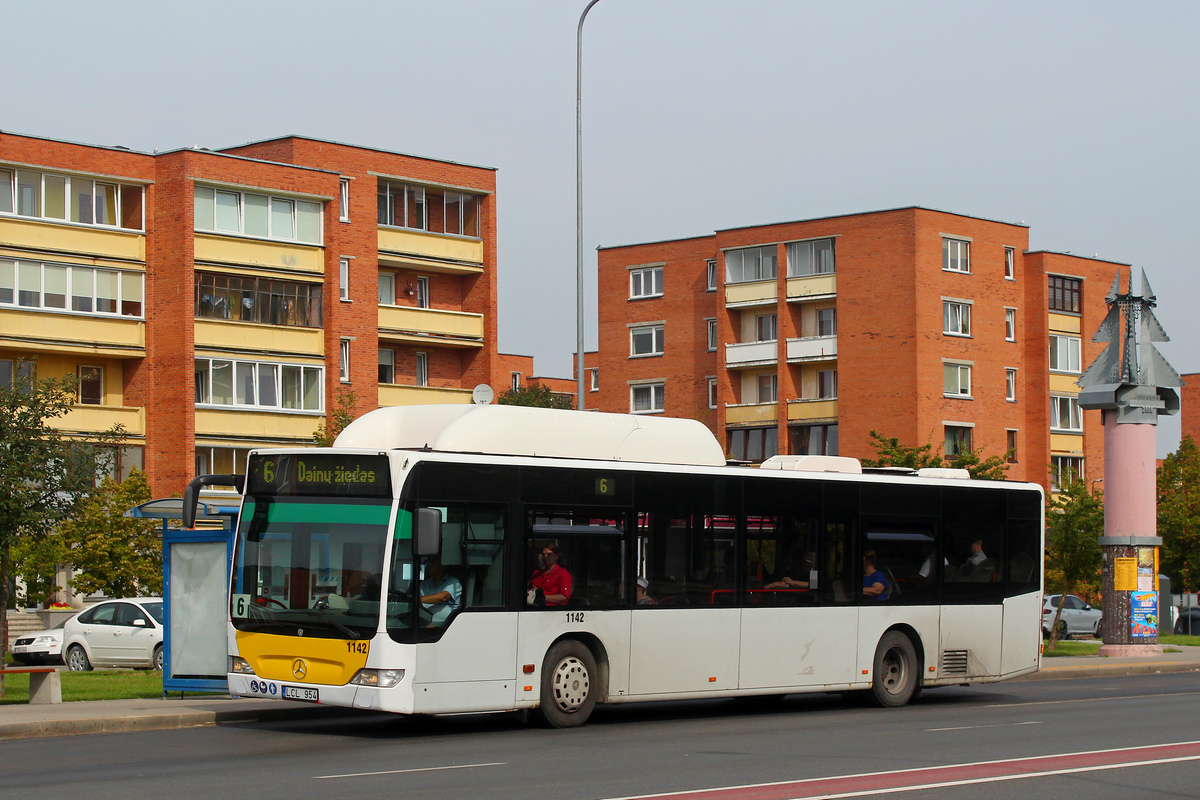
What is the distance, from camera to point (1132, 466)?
112 ft

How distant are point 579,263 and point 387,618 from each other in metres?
13.8

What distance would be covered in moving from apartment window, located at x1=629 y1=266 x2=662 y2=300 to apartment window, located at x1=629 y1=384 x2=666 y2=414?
4.55m

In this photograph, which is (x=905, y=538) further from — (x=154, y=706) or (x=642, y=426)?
(x=154, y=706)

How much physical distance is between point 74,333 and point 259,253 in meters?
6.86

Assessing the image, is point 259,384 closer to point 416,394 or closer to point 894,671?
point 416,394

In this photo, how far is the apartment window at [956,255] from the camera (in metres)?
68.1

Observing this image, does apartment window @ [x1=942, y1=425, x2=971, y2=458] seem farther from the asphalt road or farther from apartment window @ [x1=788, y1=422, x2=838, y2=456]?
the asphalt road

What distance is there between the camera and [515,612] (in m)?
15.6

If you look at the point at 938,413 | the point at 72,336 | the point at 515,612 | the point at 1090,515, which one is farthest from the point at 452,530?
the point at 938,413

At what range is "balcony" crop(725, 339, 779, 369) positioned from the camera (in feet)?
231

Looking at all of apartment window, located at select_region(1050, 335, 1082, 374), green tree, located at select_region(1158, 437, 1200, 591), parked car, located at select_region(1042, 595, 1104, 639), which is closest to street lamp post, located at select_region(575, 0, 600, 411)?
parked car, located at select_region(1042, 595, 1104, 639)

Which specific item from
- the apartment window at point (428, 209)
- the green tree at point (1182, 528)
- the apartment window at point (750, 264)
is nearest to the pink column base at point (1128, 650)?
the green tree at point (1182, 528)

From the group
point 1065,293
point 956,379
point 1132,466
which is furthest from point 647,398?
point 1132,466

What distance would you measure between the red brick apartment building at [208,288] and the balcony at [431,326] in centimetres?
9
